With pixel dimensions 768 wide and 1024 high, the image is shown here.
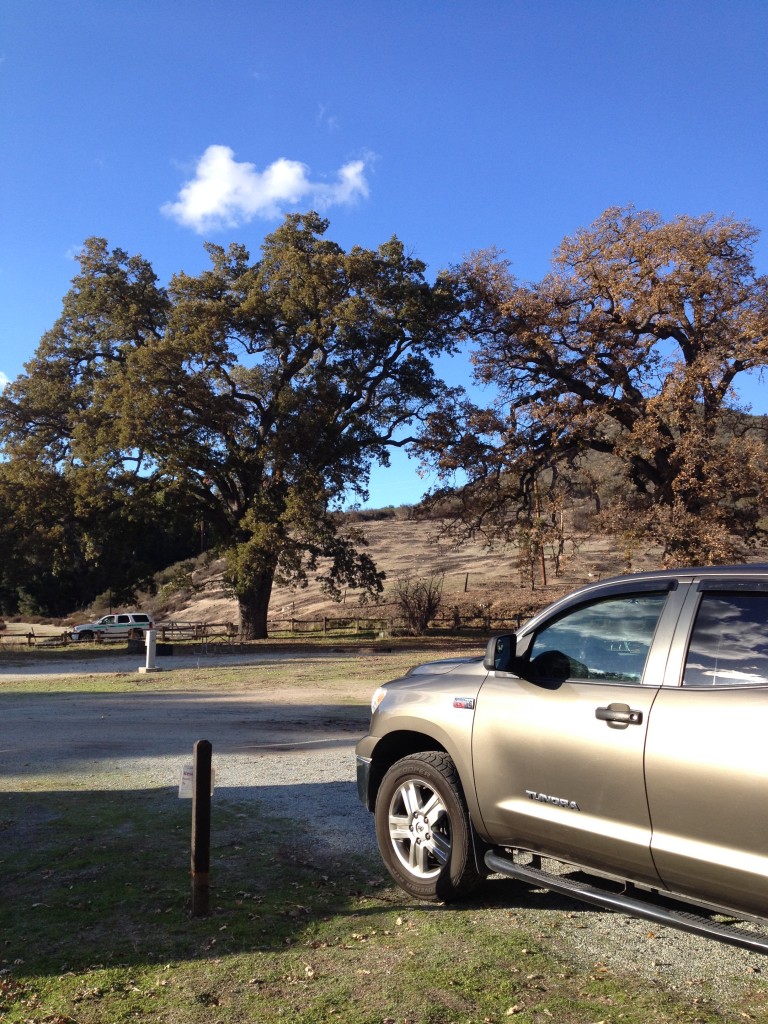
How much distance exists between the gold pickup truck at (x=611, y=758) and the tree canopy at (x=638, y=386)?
808 inches

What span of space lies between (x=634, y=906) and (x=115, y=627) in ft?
126

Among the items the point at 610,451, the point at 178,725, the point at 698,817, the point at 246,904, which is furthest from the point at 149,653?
the point at 698,817

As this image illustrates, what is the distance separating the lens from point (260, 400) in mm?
34594

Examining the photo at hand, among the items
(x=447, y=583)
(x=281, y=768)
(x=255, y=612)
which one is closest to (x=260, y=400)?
(x=255, y=612)

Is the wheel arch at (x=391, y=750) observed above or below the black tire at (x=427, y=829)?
above

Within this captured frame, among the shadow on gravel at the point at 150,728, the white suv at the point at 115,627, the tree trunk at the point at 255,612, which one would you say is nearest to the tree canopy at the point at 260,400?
the tree trunk at the point at 255,612

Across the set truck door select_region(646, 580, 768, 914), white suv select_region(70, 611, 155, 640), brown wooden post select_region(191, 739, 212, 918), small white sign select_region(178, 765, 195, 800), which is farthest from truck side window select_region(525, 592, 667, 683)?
white suv select_region(70, 611, 155, 640)

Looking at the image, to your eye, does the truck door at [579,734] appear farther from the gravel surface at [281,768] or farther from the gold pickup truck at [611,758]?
the gravel surface at [281,768]

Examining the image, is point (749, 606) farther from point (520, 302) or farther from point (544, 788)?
point (520, 302)

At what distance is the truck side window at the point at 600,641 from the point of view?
4.05 m

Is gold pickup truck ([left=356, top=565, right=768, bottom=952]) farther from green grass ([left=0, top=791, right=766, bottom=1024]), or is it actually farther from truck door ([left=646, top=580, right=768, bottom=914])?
green grass ([left=0, top=791, right=766, bottom=1024])

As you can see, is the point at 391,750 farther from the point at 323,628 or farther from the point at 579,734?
the point at 323,628

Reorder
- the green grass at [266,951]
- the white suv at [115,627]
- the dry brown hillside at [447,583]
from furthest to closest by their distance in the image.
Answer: the dry brown hillside at [447,583]
the white suv at [115,627]
the green grass at [266,951]

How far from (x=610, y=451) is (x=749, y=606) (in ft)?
81.0
